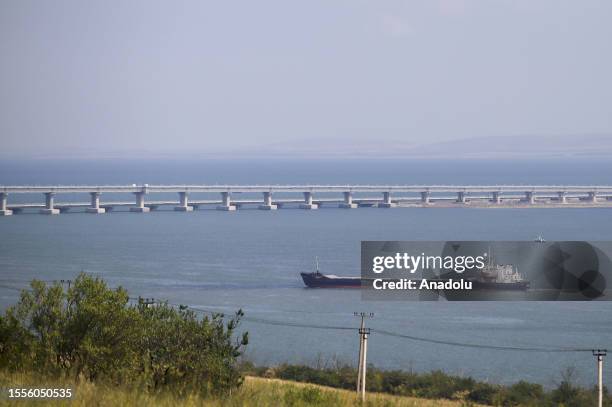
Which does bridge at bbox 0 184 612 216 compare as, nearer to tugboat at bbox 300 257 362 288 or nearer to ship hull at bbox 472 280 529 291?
tugboat at bbox 300 257 362 288

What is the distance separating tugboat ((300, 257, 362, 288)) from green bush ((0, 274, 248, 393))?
24082mm

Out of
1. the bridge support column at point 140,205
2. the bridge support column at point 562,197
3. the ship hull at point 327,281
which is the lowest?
the ship hull at point 327,281

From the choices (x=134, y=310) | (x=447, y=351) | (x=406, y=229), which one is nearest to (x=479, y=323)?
(x=447, y=351)

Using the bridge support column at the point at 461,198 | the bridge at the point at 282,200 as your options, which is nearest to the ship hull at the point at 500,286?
the bridge at the point at 282,200

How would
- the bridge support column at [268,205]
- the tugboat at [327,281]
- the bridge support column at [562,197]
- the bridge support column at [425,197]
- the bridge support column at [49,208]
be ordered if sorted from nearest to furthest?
1. the tugboat at [327,281]
2. the bridge support column at [49,208]
3. the bridge support column at [268,205]
4. the bridge support column at [425,197]
5. the bridge support column at [562,197]

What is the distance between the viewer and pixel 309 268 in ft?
144

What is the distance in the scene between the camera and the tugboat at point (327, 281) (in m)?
38.6

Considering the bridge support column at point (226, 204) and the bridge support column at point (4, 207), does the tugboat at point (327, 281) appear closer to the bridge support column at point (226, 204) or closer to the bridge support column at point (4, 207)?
the bridge support column at point (4, 207)

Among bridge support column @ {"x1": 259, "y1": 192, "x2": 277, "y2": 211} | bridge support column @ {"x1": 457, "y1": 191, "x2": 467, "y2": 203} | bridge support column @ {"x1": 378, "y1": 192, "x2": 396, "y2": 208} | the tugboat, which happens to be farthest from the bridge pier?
the tugboat

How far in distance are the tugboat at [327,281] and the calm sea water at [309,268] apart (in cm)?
57

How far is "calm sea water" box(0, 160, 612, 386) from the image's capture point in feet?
85.1

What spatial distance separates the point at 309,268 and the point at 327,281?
492 centimetres

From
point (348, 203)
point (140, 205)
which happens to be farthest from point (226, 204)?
point (348, 203)

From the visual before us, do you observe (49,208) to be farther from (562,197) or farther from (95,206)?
(562,197)
